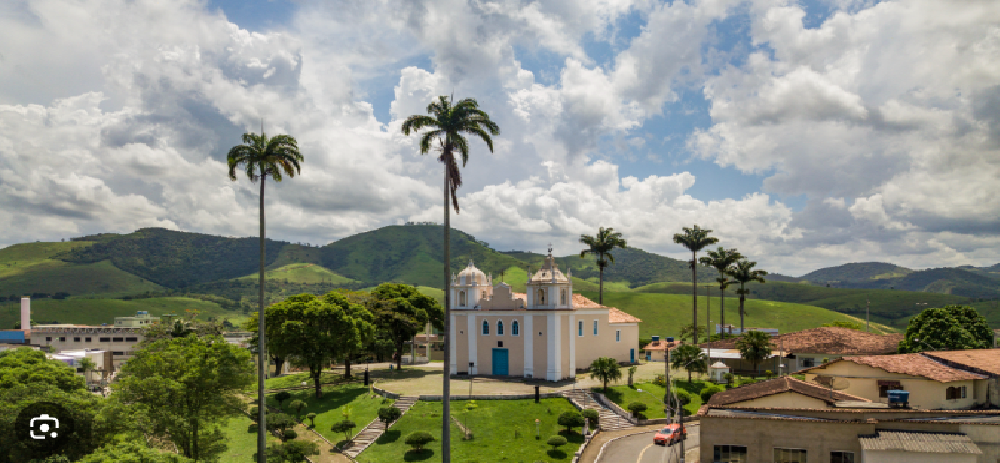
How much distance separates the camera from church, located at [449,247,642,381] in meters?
58.3

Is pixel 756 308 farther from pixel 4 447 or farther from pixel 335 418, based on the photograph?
pixel 4 447

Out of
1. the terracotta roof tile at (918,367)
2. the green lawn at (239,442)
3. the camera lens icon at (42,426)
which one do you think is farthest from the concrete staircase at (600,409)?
the camera lens icon at (42,426)

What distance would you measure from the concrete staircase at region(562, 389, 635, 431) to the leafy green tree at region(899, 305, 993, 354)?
31822 mm

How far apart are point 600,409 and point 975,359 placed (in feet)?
90.9

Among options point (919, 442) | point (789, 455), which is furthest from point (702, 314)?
point (919, 442)

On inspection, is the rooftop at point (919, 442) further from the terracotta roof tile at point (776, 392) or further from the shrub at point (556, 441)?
the shrub at point (556, 441)

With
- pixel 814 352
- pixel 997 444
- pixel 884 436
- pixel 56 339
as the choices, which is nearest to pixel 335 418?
pixel 884 436

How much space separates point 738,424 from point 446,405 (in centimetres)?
1527

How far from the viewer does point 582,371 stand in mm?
62875

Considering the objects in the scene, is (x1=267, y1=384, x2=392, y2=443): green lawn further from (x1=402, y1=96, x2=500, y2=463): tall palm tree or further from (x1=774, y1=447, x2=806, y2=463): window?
(x1=774, y1=447, x2=806, y2=463): window

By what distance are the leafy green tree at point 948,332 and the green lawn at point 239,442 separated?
5979 centimetres

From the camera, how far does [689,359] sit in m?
57.8

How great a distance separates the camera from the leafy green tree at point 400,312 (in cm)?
6700

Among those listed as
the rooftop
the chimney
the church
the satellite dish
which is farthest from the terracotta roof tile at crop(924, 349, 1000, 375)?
the chimney
